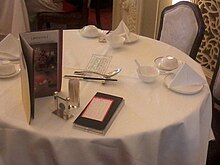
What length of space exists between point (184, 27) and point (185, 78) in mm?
698

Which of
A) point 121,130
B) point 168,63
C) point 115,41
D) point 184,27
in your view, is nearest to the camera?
point 121,130

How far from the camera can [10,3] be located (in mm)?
2990

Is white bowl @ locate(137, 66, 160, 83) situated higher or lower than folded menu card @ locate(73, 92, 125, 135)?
higher

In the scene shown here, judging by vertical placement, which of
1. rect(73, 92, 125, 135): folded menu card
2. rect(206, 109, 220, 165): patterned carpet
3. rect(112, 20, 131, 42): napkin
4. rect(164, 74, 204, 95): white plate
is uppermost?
rect(112, 20, 131, 42): napkin

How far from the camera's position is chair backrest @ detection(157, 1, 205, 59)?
6.58 ft

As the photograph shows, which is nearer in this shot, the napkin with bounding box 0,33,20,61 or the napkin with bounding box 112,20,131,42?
the napkin with bounding box 0,33,20,61

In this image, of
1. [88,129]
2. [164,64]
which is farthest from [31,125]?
[164,64]

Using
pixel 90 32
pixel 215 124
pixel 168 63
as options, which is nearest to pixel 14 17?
pixel 90 32

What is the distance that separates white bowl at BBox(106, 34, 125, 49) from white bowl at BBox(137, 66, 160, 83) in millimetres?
278

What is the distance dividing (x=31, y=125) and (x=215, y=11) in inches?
71.8

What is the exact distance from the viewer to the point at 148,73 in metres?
1.54

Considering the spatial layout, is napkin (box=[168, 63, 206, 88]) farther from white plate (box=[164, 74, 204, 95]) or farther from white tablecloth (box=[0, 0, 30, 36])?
white tablecloth (box=[0, 0, 30, 36])

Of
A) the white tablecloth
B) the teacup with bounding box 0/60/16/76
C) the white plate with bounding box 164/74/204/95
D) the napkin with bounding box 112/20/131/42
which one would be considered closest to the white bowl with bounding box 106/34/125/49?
the napkin with bounding box 112/20/131/42

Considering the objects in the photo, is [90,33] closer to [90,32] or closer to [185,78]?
[90,32]
